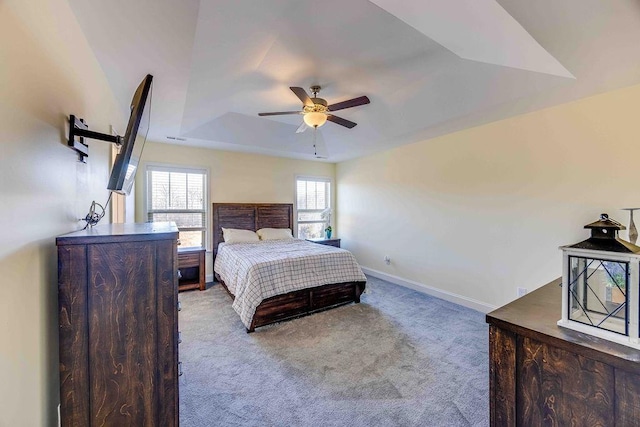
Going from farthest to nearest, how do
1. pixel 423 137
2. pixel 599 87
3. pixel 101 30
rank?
pixel 423 137
pixel 599 87
pixel 101 30

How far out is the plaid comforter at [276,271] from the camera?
2973 mm

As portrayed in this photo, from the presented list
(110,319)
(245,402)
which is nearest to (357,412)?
(245,402)

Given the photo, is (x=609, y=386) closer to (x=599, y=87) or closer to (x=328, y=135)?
(x=599, y=87)

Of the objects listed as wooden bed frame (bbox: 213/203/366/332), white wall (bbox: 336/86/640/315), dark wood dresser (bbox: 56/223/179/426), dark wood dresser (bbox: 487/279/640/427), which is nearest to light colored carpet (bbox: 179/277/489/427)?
wooden bed frame (bbox: 213/203/366/332)

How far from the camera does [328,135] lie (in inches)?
183

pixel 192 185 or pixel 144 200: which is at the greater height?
pixel 192 185

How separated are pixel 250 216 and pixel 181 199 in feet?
4.02

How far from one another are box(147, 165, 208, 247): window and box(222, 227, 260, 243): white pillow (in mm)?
448

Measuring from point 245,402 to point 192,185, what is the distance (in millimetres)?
3807

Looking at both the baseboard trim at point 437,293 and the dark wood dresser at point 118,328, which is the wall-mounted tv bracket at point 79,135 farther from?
the baseboard trim at point 437,293

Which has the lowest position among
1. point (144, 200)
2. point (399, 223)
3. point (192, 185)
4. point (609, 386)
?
point (609, 386)

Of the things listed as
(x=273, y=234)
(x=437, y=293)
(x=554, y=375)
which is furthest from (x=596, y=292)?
(x=273, y=234)

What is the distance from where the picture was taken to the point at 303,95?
2.49 meters

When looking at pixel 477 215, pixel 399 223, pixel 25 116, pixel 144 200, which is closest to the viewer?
pixel 25 116
